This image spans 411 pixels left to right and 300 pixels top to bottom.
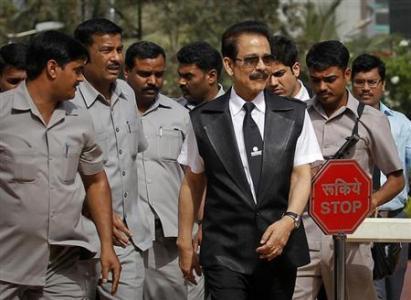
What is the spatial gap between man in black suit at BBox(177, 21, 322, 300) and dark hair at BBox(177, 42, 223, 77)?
2982 millimetres

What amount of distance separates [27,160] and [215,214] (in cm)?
104

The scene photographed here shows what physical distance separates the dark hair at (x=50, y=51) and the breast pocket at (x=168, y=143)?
202 centimetres

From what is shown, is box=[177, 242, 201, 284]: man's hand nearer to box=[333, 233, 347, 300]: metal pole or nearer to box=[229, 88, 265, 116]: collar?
box=[229, 88, 265, 116]: collar

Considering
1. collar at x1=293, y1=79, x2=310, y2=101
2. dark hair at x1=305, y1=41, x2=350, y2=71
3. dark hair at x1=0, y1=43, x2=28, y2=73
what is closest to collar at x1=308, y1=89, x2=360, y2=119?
dark hair at x1=305, y1=41, x2=350, y2=71

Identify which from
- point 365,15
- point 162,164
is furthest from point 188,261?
point 365,15

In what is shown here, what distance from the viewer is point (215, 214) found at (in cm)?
659

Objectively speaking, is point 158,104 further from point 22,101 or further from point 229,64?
point 22,101

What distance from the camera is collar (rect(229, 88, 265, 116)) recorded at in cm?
666

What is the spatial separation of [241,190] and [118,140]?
63.0 inches

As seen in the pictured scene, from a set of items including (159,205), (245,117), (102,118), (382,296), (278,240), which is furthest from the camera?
(382,296)

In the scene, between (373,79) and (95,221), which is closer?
(95,221)

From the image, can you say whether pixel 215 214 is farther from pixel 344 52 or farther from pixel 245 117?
pixel 344 52

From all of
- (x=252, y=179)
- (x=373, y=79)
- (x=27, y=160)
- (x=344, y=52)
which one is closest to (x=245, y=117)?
(x=252, y=179)

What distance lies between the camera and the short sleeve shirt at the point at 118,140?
781 centimetres
